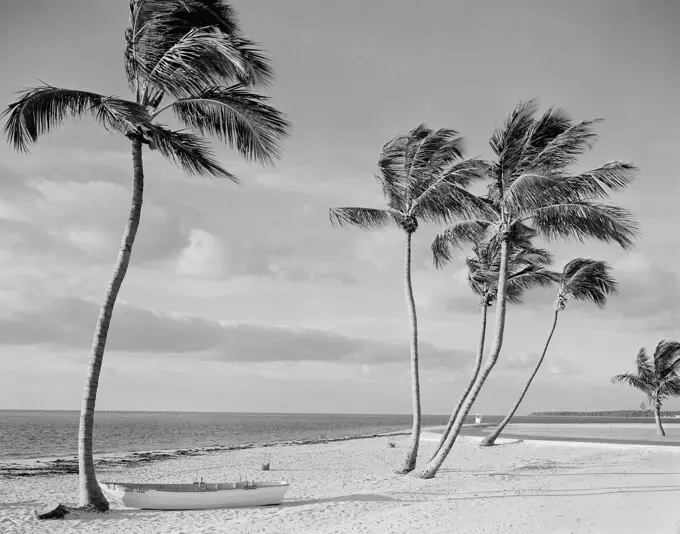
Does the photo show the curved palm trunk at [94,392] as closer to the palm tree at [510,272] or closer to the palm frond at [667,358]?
the palm tree at [510,272]

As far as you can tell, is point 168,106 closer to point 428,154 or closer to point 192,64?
point 192,64

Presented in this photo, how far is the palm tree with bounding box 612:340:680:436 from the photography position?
3356 cm

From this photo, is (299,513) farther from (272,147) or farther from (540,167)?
(540,167)

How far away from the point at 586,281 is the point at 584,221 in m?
12.4

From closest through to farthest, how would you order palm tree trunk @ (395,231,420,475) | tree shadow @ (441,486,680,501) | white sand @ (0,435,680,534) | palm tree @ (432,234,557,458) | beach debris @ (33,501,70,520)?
white sand @ (0,435,680,534), beach debris @ (33,501,70,520), tree shadow @ (441,486,680,501), palm tree trunk @ (395,231,420,475), palm tree @ (432,234,557,458)

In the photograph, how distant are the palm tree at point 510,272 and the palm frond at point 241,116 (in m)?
12.1

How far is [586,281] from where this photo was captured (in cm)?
2683

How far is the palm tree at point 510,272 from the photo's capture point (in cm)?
2206

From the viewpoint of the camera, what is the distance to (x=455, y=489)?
49.5 ft

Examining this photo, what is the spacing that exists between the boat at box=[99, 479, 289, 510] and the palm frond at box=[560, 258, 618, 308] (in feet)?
60.3

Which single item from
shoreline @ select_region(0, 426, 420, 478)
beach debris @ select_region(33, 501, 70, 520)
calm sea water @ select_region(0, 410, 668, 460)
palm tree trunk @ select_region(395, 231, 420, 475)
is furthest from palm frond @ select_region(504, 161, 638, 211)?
calm sea water @ select_region(0, 410, 668, 460)

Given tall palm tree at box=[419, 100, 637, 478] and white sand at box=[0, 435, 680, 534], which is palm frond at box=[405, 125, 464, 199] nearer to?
tall palm tree at box=[419, 100, 637, 478]

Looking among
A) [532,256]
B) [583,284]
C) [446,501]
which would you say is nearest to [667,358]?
[583,284]

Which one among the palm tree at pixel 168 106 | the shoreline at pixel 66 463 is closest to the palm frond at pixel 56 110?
the palm tree at pixel 168 106
